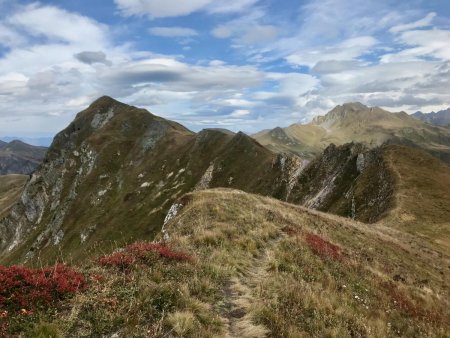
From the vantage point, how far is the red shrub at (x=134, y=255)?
40.6 ft

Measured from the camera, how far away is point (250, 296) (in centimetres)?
1184

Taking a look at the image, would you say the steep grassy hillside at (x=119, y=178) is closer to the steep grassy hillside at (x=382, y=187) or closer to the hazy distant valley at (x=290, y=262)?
the steep grassy hillside at (x=382, y=187)

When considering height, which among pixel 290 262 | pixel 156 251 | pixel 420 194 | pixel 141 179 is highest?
pixel 156 251

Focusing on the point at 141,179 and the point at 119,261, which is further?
the point at 141,179

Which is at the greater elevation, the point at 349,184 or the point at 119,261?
the point at 119,261

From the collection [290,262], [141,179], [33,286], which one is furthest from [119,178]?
[33,286]

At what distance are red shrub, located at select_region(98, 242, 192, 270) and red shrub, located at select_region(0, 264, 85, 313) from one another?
5.40ft

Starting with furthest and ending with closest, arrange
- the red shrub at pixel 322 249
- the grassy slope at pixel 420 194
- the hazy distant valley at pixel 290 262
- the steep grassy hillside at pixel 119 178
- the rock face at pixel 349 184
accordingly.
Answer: the steep grassy hillside at pixel 119 178, the rock face at pixel 349 184, the grassy slope at pixel 420 194, the red shrub at pixel 322 249, the hazy distant valley at pixel 290 262

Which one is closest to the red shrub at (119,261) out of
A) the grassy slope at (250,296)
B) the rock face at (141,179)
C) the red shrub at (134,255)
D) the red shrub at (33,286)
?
the red shrub at (134,255)

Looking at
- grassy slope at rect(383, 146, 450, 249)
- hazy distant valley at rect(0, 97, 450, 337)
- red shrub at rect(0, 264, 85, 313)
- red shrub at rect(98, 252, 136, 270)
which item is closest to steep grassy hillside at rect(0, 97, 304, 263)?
hazy distant valley at rect(0, 97, 450, 337)

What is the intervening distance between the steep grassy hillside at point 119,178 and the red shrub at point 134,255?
224ft

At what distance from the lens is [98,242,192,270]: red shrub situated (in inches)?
487

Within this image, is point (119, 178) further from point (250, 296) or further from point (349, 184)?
point (250, 296)

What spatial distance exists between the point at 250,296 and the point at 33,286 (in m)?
5.97
